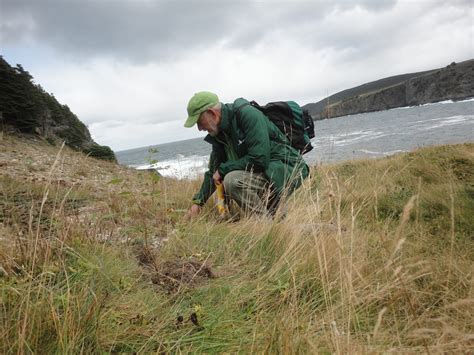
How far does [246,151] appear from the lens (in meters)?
3.31

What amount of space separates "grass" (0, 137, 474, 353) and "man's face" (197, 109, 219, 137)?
3.58ft

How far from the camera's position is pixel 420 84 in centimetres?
8688

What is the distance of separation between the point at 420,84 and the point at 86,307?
10512 cm

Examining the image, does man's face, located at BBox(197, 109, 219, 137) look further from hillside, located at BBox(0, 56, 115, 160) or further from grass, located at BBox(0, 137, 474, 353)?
hillside, located at BBox(0, 56, 115, 160)

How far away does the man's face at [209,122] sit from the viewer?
3092 millimetres

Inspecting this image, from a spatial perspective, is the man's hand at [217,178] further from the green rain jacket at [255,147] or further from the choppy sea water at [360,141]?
the choppy sea water at [360,141]

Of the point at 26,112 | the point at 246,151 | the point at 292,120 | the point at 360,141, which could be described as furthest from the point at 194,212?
the point at 360,141

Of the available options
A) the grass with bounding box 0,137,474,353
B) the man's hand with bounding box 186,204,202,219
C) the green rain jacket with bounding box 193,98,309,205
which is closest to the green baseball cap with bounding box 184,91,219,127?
the green rain jacket with bounding box 193,98,309,205

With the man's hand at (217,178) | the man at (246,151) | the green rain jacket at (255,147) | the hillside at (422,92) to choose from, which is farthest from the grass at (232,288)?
the hillside at (422,92)

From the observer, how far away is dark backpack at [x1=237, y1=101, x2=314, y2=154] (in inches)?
132

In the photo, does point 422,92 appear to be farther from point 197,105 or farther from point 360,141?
point 197,105

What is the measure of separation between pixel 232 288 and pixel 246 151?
76.3 inches

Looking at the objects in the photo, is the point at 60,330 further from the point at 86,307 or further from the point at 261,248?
the point at 261,248

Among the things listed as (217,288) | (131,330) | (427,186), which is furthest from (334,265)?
(427,186)
